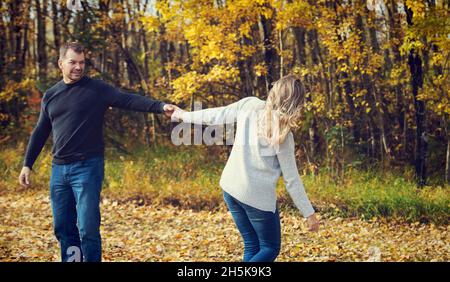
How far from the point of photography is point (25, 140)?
9.96 meters

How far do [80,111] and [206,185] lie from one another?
14.0ft

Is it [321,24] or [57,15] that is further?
[57,15]

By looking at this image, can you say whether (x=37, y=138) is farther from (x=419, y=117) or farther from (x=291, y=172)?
(x=419, y=117)

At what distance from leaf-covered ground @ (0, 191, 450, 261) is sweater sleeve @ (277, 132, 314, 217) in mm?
2512

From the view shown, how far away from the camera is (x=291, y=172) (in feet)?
10.9

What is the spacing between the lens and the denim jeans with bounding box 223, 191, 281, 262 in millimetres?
3389

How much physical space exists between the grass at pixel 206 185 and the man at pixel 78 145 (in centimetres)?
380

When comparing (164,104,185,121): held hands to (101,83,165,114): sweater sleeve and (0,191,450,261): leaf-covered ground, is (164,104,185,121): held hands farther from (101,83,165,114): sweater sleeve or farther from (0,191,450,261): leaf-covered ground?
(0,191,450,261): leaf-covered ground

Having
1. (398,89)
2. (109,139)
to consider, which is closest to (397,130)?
(398,89)

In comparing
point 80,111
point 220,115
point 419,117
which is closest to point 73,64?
point 80,111

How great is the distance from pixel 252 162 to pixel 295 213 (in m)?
4.24

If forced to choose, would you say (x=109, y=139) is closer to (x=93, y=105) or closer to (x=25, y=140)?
(x=25, y=140)

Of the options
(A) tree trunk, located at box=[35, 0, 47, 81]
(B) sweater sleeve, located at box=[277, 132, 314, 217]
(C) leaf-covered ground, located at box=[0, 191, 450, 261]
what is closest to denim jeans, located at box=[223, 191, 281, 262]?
(B) sweater sleeve, located at box=[277, 132, 314, 217]

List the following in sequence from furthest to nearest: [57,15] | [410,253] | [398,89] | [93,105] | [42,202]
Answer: [57,15]
[398,89]
[42,202]
[410,253]
[93,105]
